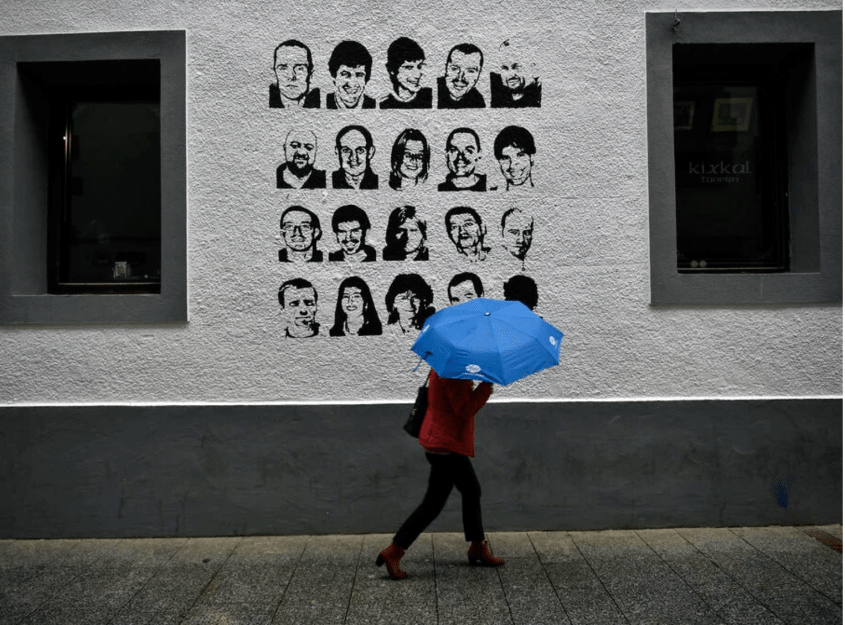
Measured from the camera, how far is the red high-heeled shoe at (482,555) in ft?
16.8

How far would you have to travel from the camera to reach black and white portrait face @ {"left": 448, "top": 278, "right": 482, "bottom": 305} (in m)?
6.01

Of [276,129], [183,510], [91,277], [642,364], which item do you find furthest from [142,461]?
[642,364]

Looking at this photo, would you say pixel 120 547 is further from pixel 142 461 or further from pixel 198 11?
pixel 198 11

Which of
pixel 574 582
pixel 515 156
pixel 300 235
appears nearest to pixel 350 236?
pixel 300 235

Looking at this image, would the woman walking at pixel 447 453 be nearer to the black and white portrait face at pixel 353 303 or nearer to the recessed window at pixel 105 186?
the black and white portrait face at pixel 353 303

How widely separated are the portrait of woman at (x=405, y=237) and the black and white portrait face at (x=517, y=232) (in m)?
0.66

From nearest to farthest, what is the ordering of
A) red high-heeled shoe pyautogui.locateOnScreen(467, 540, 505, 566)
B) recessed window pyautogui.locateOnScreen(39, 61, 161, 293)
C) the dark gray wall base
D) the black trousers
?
the black trousers → red high-heeled shoe pyautogui.locateOnScreen(467, 540, 505, 566) → the dark gray wall base → recessed window pyautogui.locateOnScreen(39, 61, 161, 293)

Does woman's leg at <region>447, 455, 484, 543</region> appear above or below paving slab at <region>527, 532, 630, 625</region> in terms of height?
above

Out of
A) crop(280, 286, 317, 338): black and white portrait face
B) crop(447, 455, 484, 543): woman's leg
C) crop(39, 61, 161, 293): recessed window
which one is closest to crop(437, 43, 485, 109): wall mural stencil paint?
crop(280, 286, 317, 338): black and white portrait face

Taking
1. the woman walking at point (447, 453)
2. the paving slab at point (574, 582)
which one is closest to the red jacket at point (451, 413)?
the woman walking at point (447, 453)

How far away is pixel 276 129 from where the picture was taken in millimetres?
6043

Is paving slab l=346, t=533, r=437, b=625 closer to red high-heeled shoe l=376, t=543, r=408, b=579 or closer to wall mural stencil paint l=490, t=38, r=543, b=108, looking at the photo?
red high-heeled shoe l=376, t=543, r=408, b=579

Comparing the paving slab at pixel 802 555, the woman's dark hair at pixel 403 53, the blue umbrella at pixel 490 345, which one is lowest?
the paving slab at pixel 802 555

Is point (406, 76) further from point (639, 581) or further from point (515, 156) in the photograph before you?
point (639, 581)
